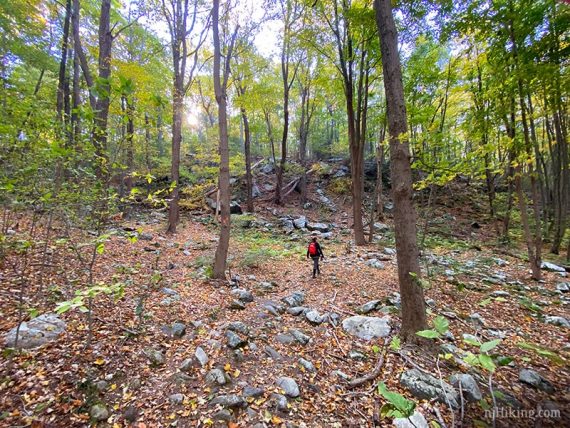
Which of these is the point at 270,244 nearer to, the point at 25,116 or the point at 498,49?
the point at 25,116

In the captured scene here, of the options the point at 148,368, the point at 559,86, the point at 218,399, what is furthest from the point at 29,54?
the point at 559,86

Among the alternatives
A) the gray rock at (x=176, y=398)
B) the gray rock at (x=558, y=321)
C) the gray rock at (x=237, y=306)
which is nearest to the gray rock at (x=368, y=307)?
the gray rock at (x=237, y=306)

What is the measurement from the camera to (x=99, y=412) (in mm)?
2383

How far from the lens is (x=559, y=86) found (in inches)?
223

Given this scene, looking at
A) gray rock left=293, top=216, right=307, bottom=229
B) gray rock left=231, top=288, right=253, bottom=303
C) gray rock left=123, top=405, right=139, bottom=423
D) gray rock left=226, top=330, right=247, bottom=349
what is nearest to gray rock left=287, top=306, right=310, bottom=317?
gray rock left=231, top=288, right=253, bottom=303

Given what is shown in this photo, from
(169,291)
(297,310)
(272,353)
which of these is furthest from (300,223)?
(272,353)

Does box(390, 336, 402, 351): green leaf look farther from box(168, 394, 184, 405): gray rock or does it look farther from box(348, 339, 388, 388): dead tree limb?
box(168, 394, 184, 405): gray rock

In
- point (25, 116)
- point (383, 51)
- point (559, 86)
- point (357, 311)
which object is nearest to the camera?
point (25, 116)

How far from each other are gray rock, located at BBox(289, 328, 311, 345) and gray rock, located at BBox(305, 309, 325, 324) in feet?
1.35

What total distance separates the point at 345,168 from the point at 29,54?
758 inches

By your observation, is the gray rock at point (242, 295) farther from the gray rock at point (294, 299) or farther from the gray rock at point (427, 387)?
the gray rock at point (427, 387)

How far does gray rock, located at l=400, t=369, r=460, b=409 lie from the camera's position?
2918mm

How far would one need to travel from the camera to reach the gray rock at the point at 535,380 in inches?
127

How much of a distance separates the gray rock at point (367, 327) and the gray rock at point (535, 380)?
5.66ft
